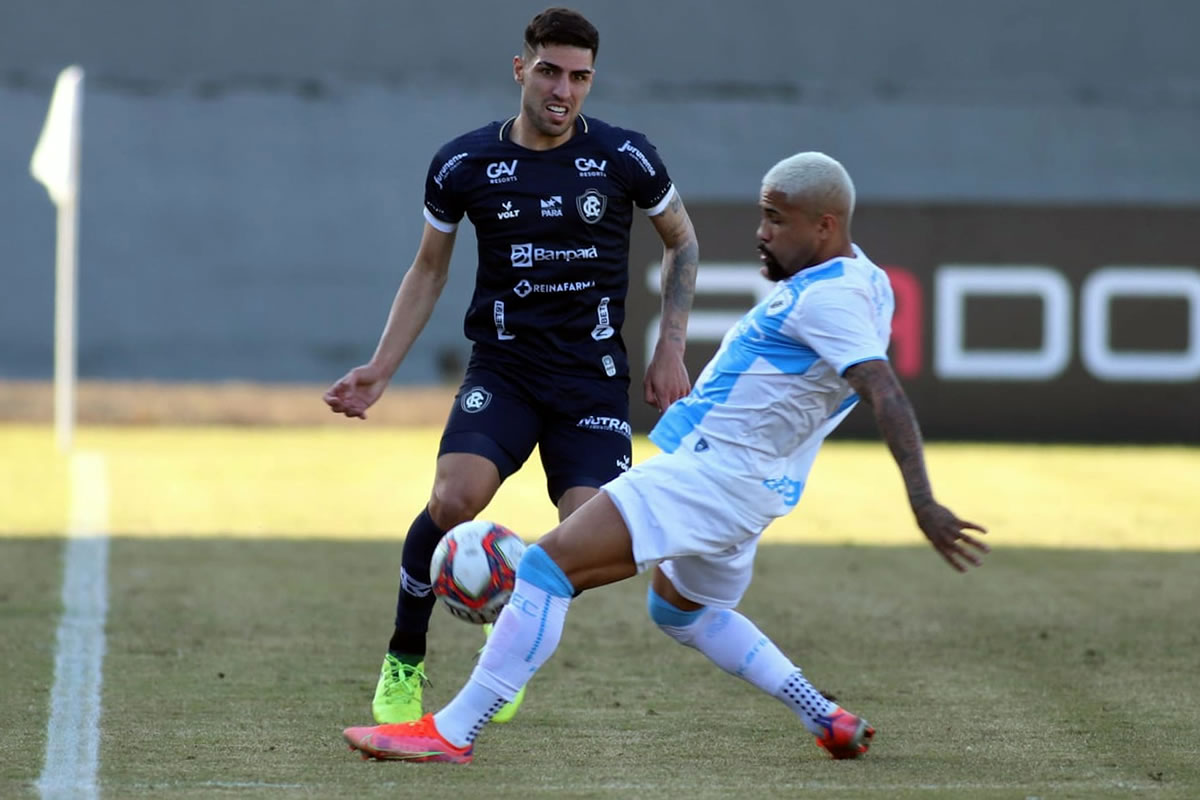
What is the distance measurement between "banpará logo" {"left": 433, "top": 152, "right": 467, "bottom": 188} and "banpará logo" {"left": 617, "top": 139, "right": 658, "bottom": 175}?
53 cm

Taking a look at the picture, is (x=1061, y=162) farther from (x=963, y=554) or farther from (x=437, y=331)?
(x=963, y=554)

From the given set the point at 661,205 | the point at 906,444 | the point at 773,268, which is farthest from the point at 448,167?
the point at 906,444

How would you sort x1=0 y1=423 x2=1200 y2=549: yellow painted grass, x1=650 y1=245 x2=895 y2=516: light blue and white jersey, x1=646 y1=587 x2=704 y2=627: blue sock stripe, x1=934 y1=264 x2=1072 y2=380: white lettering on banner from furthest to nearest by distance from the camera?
x1=934 y1=264 x2=1072 y2=380: white lettering on banner → x1=0 y1=423 x2=1200 y2=549: yellow painted grass → x1=646 y1=587 x2=704 y2=627: blue sock stripe → x1=650 y1=245 x2=895 y2=516: light blue and white jersey

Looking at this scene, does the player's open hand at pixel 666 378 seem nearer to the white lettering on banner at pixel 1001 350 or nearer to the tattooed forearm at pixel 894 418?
the tattooed forearm at pixel 894 418

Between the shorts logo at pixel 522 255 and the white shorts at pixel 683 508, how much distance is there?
1.11 metres

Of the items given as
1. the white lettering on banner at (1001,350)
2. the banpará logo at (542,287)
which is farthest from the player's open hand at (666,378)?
the white lettering on banner at (1001,350)

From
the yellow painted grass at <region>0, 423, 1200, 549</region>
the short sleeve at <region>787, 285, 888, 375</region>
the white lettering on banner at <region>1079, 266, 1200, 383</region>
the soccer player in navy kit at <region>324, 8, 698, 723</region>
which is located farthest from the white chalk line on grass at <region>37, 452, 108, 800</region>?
the white lettering on banner at <region>1079, 266, 1200, 383</region>

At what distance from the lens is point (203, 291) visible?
2177 centimetres

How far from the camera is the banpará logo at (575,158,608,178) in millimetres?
6562

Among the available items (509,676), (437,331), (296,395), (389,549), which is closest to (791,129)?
(437,331)

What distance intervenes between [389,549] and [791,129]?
12109mm

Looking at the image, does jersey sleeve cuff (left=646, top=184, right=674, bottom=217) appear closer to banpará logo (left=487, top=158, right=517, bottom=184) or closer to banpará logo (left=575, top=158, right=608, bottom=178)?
banpará logo (left=575, top=158, right=608, bottom=178)

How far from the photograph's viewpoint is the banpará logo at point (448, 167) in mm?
6555

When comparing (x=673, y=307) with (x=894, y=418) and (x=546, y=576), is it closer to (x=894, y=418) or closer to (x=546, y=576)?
(x=546, y=576)
